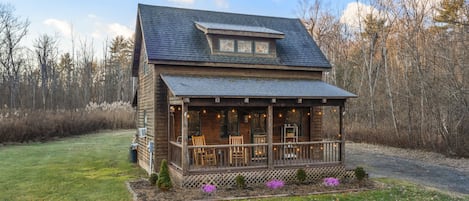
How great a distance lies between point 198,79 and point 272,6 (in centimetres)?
1953

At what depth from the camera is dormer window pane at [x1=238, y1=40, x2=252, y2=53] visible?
13227 millimetres

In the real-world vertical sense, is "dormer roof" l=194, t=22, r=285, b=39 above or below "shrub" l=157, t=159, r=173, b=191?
above

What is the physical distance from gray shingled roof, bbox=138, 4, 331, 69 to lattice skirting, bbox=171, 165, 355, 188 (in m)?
4.11

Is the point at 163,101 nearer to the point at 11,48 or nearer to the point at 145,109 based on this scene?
the point at 145,109

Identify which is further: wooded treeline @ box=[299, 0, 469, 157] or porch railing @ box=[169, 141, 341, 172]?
wooded treeline @ box=[299, 0, 469, 157]

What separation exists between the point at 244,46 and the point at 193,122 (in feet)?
11.3

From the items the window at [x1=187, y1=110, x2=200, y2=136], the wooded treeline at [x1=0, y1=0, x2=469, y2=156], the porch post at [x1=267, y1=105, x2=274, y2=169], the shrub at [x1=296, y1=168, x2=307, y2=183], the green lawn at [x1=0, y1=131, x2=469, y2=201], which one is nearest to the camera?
the green lawn at [x1=0, y1=131, x2=469, y2=201]

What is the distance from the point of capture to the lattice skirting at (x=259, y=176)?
400 inches

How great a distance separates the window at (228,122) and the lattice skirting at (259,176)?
7.99 feet

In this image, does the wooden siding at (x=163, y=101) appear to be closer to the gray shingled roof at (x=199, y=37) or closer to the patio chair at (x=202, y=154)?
the gray shingled roof at (x=199, y=37)

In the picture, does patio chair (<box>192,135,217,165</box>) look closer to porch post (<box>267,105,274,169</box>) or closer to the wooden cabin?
the wooden cabin

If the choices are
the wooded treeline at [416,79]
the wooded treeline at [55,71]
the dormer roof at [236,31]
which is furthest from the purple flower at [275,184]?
the wooded treeline at [55,71]

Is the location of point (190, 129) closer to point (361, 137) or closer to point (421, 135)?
point (421, 135)

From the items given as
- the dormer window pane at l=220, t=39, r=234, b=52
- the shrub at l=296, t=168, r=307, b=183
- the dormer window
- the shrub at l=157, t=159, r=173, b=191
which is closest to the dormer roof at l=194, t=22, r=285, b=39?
the dormer window
